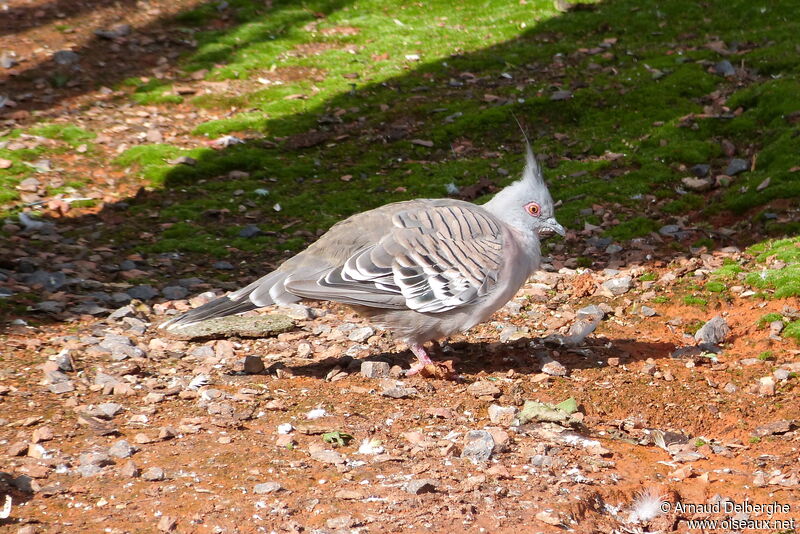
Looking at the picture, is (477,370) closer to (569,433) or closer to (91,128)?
(569,433)

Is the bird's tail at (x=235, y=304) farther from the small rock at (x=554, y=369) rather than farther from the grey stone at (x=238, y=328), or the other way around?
the small rock at (x=554, y=369)

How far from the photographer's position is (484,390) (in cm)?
636

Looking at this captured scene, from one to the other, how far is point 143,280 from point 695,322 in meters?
5.13

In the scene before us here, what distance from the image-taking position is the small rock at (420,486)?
4.83 metres

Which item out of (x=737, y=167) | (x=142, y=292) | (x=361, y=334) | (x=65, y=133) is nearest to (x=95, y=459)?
(x=361, y=334)

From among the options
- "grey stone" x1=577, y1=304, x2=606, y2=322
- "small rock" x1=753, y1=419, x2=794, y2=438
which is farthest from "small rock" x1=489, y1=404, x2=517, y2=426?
"grey stone" x1=577, y1=304, x2=606, y2=322

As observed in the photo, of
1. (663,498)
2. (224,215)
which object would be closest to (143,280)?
(224,215)

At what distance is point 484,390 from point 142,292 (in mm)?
3600

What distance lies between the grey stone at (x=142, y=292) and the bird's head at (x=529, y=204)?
3.39 metres

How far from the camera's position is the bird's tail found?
245 inches

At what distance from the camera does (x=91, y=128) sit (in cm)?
1259

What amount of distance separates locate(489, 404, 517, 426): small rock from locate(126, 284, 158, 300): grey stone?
371 cm

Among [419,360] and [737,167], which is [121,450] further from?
[737,167]

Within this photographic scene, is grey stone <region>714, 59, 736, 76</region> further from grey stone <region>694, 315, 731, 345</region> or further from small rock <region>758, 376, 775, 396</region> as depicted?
small rock <region>758, 376, 775, 396</region>
